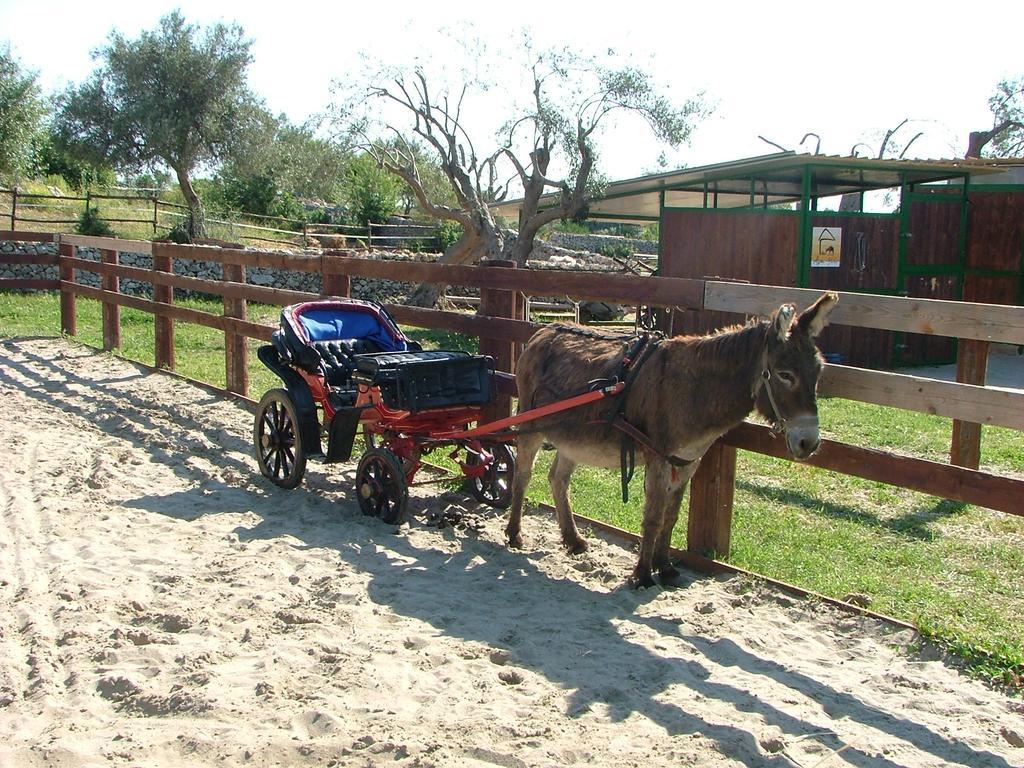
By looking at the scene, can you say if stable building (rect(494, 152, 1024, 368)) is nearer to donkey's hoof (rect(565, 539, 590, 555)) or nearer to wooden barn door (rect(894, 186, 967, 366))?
wooden barn door (rect(894, 186, 967, 366))

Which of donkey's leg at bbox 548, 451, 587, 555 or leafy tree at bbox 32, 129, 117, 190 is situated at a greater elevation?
leafy tree at bbox 32, 129, 117, 190

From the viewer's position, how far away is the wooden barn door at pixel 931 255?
1566cm

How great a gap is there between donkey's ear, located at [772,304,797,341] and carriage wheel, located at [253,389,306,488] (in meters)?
3.67

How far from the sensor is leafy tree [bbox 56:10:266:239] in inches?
1131

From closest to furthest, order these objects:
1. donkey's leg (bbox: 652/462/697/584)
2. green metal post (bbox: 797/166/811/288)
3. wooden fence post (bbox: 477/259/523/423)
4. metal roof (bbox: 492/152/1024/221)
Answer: donkey's leg (bbox: 652/462/697/584)
wooden fence post (bbox: 477/259/523/423)
metal roof (bbox: 492/152/1024/221)
green metal post (bbox: 797/166/811/288)

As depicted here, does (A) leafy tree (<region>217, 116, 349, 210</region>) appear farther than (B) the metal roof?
Yes

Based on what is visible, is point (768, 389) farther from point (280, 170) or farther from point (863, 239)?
point (280, 170)

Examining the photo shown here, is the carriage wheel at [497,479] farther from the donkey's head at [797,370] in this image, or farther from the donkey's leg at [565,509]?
the donkey's head at [797,370]

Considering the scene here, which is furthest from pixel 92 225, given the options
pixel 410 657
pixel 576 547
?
pixel 410 657

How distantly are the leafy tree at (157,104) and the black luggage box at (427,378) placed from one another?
953 inches

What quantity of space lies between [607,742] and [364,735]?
89 cm

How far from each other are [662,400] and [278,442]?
333 centimetres

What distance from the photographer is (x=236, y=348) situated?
9.96 meters

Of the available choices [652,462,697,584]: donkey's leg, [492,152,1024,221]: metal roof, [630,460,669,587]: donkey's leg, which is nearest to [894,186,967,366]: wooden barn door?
[492,152,1024,221]: metal roof
